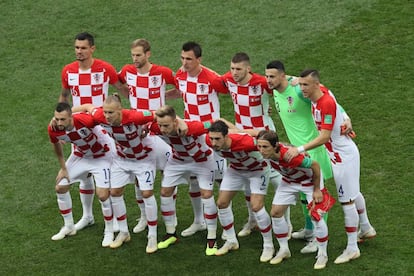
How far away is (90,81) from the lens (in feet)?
43.3

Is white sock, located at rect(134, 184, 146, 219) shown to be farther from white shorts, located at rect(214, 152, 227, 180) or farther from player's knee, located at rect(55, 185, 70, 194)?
white shorts, located at rect(214, 152, 227, 180)

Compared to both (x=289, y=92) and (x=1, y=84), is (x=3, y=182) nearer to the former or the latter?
(x=1, y=84)

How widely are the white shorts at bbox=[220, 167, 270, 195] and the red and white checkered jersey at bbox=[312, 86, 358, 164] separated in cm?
86

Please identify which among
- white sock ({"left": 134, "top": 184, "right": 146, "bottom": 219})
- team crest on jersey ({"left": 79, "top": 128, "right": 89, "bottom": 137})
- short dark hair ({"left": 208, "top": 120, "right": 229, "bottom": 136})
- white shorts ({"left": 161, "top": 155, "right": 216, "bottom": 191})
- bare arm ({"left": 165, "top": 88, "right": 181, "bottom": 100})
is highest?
short dark hair ({"left": 208, "top": 120, "right": 229, "bottom": 136})

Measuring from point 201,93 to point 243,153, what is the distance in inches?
50.9

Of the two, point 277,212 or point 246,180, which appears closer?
point 277,212

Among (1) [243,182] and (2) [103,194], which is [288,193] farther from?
(2) [103,194]

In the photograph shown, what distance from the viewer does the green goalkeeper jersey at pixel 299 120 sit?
1202 centimetres

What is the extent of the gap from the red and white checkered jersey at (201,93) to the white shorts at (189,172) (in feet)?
2.09

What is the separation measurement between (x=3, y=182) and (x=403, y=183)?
5.69 meters

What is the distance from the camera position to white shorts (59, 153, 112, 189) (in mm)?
12727

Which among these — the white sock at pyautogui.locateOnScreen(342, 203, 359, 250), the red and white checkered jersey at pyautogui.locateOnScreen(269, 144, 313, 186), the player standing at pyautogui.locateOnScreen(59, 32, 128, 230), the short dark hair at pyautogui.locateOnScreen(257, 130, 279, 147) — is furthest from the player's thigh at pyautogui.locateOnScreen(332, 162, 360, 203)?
the player standing at pyautogui.locateOnScreen(59, 32, 128, 230)

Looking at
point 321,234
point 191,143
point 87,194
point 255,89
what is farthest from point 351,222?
point 87,194

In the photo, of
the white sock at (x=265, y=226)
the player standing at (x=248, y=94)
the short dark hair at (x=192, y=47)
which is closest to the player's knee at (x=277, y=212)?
the white sock at (x=265, y=226)
